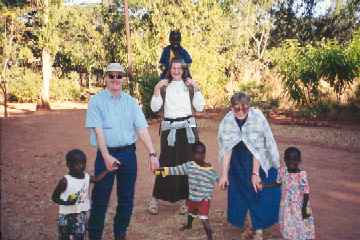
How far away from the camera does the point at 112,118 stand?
4.00 metres

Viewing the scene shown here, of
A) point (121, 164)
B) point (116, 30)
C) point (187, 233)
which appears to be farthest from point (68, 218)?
point (116, 30)

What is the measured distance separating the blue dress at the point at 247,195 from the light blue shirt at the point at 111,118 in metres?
1.11

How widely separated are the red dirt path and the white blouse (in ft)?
Result: 4.05

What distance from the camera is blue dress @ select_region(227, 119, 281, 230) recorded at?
4.60m

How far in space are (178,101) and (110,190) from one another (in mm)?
1501

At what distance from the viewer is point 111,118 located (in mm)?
3996

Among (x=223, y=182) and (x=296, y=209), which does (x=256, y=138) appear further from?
(x=296, y=209)

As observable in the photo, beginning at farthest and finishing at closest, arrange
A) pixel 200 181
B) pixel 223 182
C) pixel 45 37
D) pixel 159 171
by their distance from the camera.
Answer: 1. pixel 45 37
2. pixel 200 181
3. pixel 223 182
4. pixel 159 171

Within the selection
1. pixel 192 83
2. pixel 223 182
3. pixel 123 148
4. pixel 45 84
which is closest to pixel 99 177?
pixel 123 148

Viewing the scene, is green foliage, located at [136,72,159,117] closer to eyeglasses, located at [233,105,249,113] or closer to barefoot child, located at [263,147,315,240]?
eyeglasses, located at [233,105,249,113]

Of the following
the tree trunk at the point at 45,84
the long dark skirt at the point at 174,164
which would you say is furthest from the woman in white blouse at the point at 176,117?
the tree trunk at the point at 45,84

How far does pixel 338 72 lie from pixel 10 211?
10.5 metres

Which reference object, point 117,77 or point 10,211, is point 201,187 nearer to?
point 117,77

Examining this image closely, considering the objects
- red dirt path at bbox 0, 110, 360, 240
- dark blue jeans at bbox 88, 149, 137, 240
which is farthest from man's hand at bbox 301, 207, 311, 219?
dark blue jeans at bbox 88, 149, 137, 240
